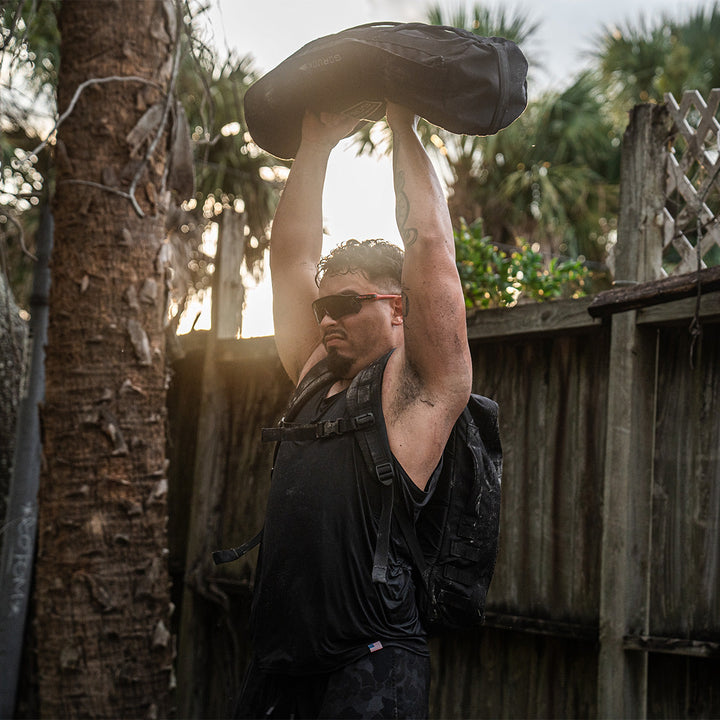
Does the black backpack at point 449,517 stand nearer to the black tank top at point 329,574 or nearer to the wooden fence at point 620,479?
the black tank top at point 329,574

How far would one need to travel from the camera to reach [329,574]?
2.23m

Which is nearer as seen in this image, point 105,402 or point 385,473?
point 385,473

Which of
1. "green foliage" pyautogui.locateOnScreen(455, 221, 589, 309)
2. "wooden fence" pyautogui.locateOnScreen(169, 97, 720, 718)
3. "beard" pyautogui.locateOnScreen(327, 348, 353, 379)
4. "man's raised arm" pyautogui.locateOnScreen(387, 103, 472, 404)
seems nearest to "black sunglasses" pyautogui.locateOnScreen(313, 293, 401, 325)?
"beard" pyautogui.locateOnScreen(327, 348, 353, 379)

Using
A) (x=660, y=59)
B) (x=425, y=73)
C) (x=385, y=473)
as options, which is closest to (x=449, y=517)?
(x=385, y=473)

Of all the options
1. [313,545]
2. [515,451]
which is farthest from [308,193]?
[515,451]

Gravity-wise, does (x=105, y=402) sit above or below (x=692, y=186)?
below

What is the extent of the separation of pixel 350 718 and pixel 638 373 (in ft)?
6.04

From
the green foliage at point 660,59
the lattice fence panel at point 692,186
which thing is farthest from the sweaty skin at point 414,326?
the green foliage at point 660,59

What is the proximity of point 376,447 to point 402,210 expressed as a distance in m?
0.63

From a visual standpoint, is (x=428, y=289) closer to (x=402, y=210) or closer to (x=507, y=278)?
(x=402, y=210)

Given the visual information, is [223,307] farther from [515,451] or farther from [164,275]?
[515,451]

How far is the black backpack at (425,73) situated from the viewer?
2262 mm

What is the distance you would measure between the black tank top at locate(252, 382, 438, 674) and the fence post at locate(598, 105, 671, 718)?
4.10 ft

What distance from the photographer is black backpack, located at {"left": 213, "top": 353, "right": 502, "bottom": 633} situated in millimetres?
2328
